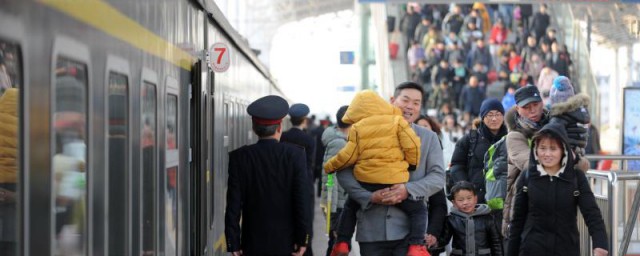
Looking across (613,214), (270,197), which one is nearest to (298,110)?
(613,214)

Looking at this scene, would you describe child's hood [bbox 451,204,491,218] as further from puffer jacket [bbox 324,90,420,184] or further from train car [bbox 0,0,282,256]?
train car [bbox 0,0,282,256]

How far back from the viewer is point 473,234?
834cm

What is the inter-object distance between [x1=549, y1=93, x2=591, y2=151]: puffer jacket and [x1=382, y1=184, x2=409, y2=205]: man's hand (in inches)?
77.4

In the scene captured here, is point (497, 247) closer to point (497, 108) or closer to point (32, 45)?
point (497, 108)

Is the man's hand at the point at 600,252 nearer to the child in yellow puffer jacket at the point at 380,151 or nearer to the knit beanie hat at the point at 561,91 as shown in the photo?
the child in yellow puffer jacket at the point at 380,151

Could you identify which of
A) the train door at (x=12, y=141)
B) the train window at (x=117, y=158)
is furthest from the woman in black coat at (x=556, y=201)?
the train door at (x=12, y=141)

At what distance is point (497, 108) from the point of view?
9852mm

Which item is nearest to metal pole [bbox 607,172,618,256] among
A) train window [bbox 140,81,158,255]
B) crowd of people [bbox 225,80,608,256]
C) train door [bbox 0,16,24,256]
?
crowd of people [bbox 225,80,608,256]

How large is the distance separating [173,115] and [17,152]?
3507 mm

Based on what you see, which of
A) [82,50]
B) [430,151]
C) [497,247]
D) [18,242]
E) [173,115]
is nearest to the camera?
[18,242]

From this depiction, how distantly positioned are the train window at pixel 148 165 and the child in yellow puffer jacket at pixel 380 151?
136cm

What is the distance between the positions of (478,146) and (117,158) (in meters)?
5.51

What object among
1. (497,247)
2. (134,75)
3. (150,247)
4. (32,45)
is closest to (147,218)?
(150,247)

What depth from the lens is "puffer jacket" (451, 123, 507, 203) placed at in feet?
32.9
